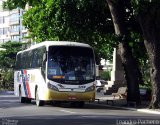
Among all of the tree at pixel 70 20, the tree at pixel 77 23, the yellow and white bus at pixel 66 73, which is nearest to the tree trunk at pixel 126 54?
the tree at pixel 77 23

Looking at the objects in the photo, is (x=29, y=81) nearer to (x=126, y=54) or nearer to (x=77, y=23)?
(x=77, y=23)

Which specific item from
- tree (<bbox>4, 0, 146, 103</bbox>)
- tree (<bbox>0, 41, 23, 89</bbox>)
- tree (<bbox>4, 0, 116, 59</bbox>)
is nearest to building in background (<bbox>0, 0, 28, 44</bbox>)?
tree (<bbox>0, 41, 23, 89</bbox>)

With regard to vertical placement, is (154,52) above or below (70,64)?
above

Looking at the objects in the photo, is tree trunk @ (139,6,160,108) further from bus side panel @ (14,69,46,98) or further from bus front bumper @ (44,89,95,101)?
bus side panel @ (14,69,46,98)

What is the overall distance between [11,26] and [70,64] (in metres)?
105

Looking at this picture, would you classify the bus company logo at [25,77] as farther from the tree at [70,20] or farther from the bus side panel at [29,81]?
the tree at [70,20]

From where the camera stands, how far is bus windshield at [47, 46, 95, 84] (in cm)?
2623

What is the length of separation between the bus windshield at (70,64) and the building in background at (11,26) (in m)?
93.0

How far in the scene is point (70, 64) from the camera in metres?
26.4

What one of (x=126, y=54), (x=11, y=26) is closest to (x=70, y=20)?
(x=126, y=54)

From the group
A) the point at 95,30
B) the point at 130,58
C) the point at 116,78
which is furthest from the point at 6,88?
the point at 130,58

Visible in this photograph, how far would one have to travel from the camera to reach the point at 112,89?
154ft

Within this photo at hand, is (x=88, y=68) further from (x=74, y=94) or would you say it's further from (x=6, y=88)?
(x=6, y=88)

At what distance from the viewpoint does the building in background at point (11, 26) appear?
123 metres
